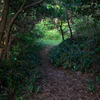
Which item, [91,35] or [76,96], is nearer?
[76,96]

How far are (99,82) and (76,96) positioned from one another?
1.25m

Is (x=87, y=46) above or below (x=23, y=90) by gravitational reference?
above

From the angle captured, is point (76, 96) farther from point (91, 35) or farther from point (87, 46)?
point (91, 35)

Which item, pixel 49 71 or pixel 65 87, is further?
pixel 49 71

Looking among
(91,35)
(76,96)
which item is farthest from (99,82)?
(91,35)

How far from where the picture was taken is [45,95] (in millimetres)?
3906

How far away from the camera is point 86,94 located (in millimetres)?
3904

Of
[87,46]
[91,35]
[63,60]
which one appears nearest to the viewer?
[63,60]

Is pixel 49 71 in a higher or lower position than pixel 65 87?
higher

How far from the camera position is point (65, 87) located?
449 cm

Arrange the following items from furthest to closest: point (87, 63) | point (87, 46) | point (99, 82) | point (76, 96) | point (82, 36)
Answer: point (82, 36) → point (87, 46) → point (87, 63) → point (99, 82) → point (76, 96)

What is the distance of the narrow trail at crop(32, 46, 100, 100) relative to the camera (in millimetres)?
3818

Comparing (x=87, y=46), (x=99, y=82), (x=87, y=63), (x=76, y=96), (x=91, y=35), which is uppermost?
(x=91, y=35)

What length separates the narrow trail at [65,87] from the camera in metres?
3.82
